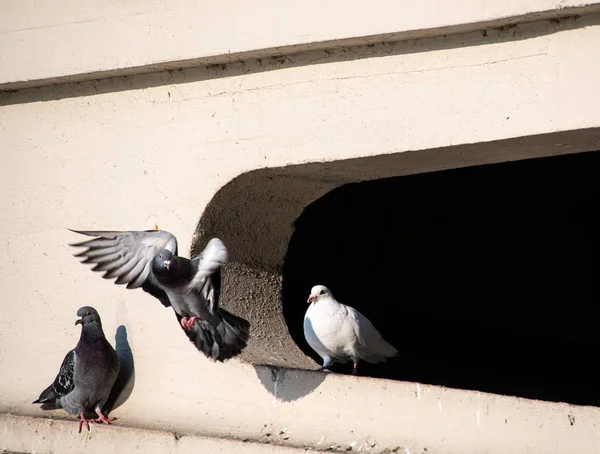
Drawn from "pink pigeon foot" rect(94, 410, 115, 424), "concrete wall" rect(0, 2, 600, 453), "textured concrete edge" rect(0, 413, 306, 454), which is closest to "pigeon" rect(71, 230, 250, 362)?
"concrete wall" rect(0, 2, 600, 453)

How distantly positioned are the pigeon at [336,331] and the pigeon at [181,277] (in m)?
0.53

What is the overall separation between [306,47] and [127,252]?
3.57ft

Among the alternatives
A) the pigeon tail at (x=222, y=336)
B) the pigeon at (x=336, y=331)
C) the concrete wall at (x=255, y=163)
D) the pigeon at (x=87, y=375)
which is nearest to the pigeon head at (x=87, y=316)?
the pigeon at (x=87, y=375)

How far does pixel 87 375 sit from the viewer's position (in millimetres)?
Answer: 5398

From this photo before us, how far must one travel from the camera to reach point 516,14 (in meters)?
5.03

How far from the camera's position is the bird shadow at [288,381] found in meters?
5.37

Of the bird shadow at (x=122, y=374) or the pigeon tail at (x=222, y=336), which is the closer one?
the pigeon tail at (x=222, y=336)

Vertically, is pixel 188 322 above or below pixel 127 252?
below

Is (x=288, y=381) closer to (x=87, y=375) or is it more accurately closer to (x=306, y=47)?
(x=87, y=375)

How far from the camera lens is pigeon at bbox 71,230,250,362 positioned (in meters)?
5.27

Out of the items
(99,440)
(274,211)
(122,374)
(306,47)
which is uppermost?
(306,47)

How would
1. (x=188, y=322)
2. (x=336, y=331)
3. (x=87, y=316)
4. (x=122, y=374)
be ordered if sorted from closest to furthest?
(x=188, y=322), (x=87, y=316), (x=122, y=374), (x=336, y=331)

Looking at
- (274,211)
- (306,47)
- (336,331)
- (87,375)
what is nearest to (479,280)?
(336,331)

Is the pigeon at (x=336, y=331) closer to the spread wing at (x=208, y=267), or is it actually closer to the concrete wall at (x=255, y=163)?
the concrete wall at (x=255, y=163)
